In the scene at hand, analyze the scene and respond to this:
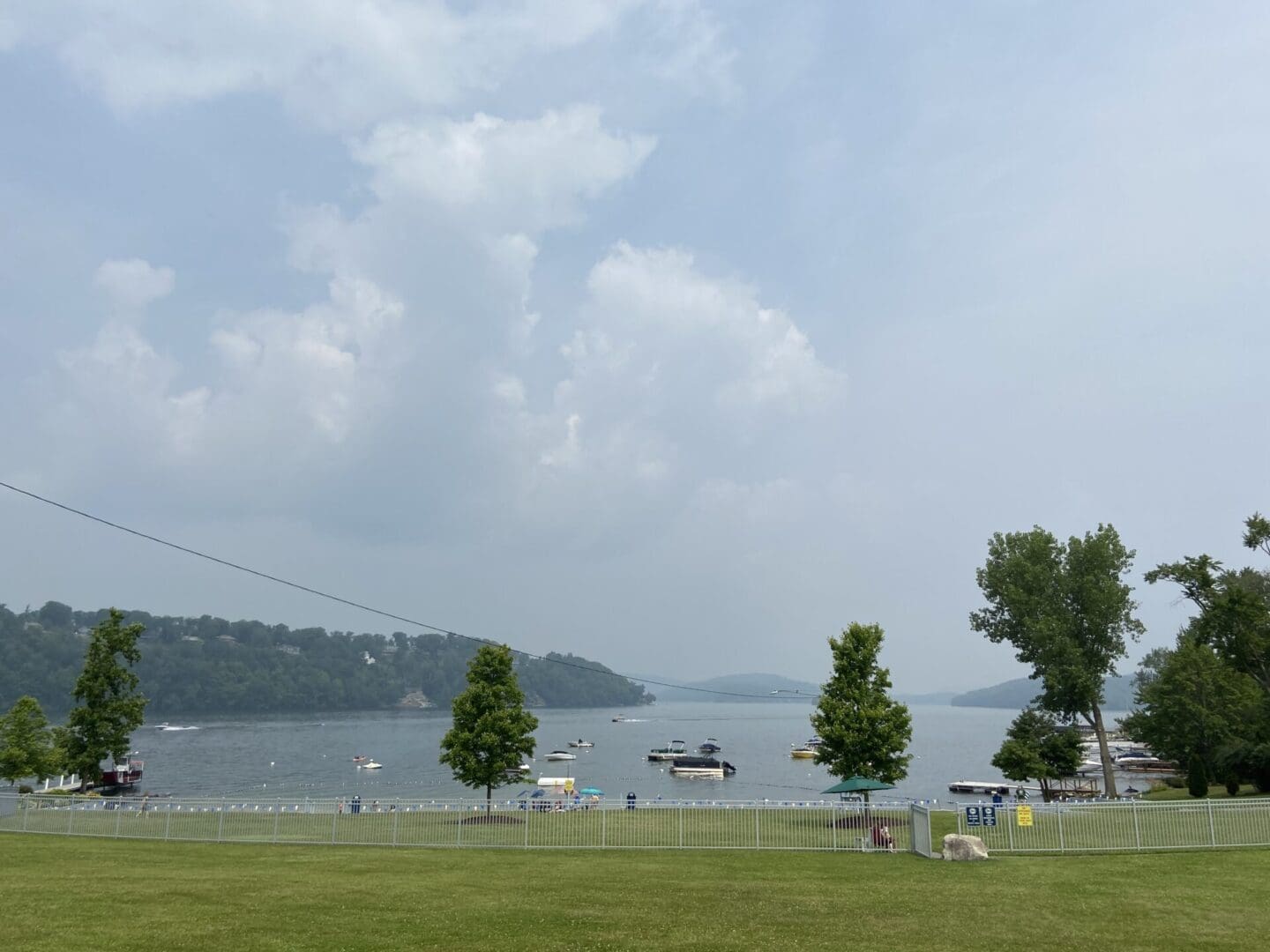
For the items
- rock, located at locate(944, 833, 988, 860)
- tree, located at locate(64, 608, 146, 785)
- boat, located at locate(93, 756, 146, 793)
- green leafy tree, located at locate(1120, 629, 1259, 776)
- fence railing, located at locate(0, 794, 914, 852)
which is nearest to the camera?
rock, located at locate(944, 833, 988, 860)

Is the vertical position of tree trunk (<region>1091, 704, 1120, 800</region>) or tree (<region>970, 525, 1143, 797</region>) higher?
tree (<region>970, 525, 1143, 797</region>)

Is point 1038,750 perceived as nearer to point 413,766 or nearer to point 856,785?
point 856,785

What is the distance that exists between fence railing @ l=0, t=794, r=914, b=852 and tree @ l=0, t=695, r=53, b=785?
73.7 ft

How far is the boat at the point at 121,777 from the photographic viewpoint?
73.8m

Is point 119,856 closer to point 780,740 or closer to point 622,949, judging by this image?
point 622,949

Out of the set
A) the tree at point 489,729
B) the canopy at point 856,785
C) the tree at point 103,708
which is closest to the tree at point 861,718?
the canopy at point 856,785

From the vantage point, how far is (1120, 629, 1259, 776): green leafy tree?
51.0 m

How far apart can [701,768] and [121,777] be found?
60470mm

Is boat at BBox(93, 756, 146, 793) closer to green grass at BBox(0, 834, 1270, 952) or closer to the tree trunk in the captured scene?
green grass at BBox(0, 834, 1270, 952)

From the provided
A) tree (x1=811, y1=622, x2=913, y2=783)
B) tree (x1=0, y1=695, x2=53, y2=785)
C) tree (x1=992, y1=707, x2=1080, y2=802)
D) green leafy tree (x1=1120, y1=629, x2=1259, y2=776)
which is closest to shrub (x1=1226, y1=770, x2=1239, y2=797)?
green leafy tree (x1=1120, y1=629, x2=1259, y2=776)

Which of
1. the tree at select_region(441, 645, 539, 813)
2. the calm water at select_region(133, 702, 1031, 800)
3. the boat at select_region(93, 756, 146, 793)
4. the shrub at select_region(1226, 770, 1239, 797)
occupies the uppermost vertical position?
the tree at select_region(441, 645, 539, 813)

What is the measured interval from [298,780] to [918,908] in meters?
90.5

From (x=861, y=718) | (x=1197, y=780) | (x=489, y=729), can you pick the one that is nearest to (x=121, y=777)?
(x=489, y=729)

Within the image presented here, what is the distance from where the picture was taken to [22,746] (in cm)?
4869
